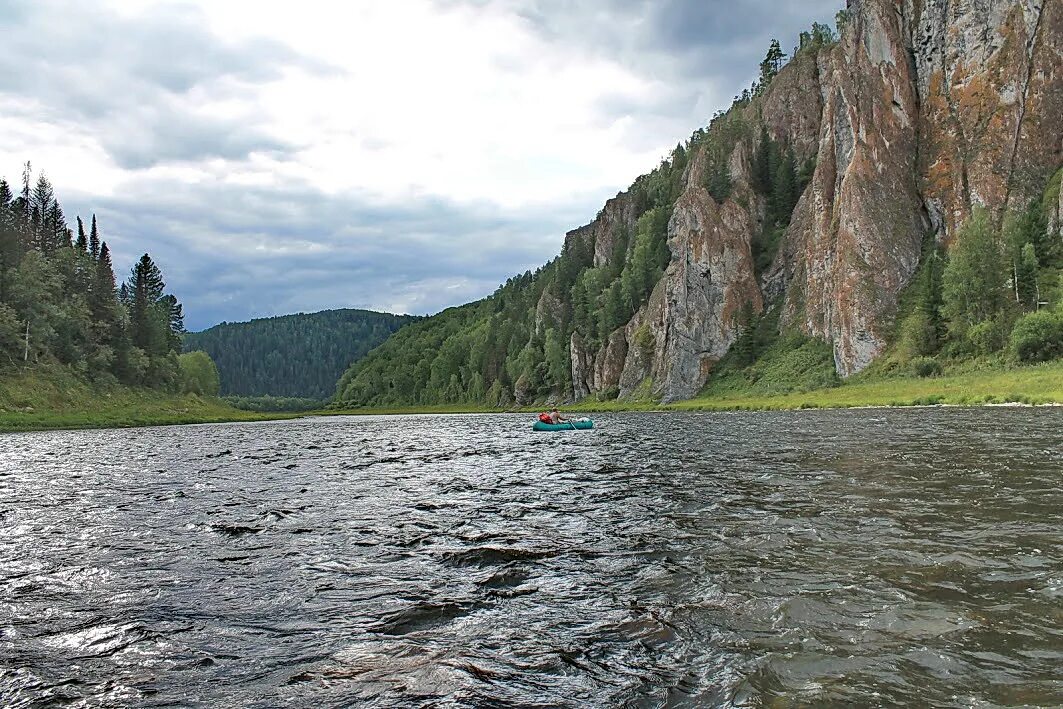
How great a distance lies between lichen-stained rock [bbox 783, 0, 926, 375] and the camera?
322 ft

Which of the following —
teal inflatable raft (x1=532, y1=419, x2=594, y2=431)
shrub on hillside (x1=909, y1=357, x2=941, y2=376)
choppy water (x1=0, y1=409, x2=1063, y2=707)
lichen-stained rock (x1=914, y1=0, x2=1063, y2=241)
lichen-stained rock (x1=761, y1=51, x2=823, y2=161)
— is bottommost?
teal inflatable raft (x1=532, y1=419, x2=594, y2=431)

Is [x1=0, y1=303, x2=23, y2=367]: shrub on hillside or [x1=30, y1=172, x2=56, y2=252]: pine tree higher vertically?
[x1=30, y1=172, x2=56, y2=252]: pine tree

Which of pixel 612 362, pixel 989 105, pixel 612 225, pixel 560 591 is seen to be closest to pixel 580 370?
pixel 612 362

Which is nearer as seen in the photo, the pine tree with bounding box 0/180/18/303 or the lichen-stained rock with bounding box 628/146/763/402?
the pine tree with bounding box 0/180/18/303

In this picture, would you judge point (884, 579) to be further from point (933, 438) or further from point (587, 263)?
A: point (587, 263)

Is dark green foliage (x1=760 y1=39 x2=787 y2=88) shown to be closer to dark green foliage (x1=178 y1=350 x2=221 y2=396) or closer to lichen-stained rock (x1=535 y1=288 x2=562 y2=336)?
lichen-stained rock (x1=535 y1=288 x2=562 y2=336)

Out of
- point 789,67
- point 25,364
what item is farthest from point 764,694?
point 789,67

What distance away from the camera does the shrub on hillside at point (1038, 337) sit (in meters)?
62.9

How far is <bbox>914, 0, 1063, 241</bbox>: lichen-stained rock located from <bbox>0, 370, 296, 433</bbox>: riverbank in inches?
4813

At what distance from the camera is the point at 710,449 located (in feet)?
112

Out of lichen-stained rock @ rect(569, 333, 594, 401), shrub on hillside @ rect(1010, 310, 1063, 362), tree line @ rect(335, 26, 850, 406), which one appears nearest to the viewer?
shrub on hillside @ rect(1010, 310, 1063, 362)

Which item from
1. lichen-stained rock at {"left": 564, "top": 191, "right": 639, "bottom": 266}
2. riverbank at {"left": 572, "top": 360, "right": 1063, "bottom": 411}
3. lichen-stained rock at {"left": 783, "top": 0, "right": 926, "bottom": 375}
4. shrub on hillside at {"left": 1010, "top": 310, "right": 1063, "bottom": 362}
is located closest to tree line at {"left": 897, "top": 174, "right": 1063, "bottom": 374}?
shrub on hillside at {"left": 1010, "top": 310, "right": 1063, "bottom": 362}

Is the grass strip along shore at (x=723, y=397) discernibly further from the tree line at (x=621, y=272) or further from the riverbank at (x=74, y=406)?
the tree line at (x=621, y=272)

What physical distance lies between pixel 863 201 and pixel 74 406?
11997 cm
